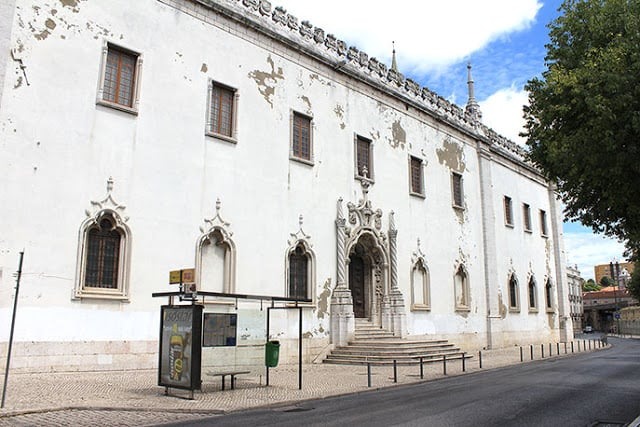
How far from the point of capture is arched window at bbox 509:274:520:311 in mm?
32000

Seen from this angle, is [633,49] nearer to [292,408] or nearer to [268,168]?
[292,408]

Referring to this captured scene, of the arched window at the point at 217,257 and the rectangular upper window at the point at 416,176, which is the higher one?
the rectangular upper window at the point at 416,176

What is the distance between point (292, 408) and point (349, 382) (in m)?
3.97

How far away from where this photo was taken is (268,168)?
1909 cm

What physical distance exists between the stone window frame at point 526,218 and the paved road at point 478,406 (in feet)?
65.0

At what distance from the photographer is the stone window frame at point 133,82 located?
15.0 m

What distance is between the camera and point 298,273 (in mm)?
19734

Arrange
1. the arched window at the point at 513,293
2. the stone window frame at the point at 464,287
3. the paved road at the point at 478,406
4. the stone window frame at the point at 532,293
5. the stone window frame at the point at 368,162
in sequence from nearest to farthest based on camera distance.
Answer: the paved road at the point at 478,406
the stone window frame at the point at 368,162
the stone window frame at the point at 464,287
the arched window at the point at 513,293
the stone window frame at the point at 532,293

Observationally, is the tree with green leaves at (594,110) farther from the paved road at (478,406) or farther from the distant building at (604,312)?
the distant building at (604,312)

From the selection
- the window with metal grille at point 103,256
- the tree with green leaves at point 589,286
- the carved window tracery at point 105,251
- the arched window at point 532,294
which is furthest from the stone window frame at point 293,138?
the tree with green leaves at point 589,286

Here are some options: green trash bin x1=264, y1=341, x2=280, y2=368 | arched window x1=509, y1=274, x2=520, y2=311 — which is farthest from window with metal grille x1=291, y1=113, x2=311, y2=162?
arched window x1=509, y1=274, x2=520, y2=311

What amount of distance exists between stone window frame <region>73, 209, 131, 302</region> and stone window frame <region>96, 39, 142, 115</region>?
114 inches

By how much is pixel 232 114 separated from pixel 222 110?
1.18 ft

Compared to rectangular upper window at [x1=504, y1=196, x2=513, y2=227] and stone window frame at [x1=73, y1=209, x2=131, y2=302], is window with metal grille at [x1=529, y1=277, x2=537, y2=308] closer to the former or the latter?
rectangular upper window at [x1=504, y1=196, x2=513, y2=227]
